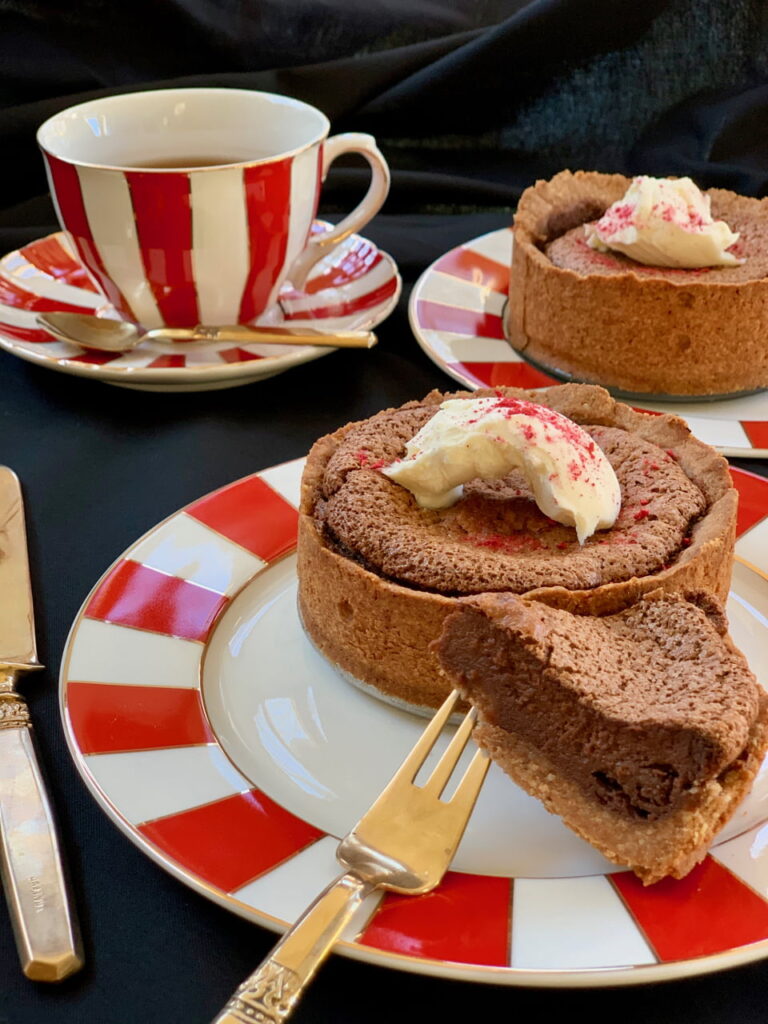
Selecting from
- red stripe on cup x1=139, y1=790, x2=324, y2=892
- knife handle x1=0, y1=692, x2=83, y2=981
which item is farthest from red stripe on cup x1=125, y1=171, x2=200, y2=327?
red stripe on cup x1=139, y1=790, x2=324, y2=892

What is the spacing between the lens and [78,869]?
1.19m

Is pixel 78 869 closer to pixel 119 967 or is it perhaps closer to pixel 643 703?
pixel 119 967

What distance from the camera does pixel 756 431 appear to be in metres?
1.98

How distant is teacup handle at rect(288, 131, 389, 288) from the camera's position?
2357 millimetres

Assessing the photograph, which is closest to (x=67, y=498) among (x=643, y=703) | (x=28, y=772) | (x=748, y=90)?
(x=28, y=772)

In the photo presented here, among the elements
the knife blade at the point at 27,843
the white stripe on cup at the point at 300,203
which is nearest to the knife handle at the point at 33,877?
→ the knife blade at the point at 27,843

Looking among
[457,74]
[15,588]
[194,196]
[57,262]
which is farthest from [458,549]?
[457,74]

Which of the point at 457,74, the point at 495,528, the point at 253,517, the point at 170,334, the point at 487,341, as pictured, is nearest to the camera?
the point at 495,528

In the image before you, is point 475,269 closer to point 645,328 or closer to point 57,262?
point 645,328

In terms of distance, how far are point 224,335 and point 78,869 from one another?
1.23 m

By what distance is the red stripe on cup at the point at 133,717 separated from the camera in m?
1.25

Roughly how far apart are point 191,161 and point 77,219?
1.12 feet

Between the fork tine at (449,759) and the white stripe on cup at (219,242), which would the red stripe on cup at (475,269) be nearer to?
the white stripe on cup at (219,242)

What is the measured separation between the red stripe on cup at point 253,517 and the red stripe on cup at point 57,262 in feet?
3.03
